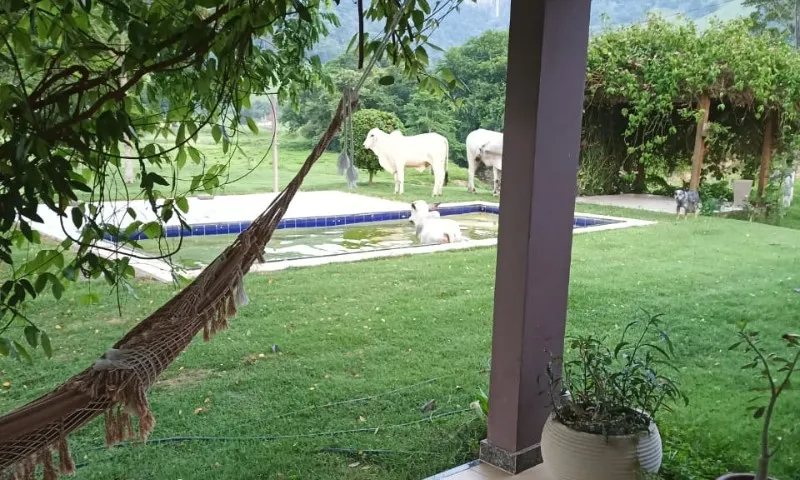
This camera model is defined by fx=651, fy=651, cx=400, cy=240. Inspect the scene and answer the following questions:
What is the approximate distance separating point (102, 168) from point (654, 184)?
3.15 metres

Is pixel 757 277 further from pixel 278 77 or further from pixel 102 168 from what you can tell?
pixel 102 168

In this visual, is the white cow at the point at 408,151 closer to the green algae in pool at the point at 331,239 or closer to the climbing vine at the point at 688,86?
the green algae in pool at the point at 331,239

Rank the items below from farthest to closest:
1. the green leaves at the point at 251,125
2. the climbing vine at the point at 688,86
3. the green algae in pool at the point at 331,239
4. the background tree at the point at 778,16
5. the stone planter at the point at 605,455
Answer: the green algae in pool at the point at 331,239, the climbing vine at the point at 688,86, the background tree at the point at 778,16, the stone planter at the point at 605,455, the green leaves at the point at 251,125

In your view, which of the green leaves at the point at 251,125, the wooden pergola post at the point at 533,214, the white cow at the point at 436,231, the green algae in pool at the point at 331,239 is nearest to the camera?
the green leaves at the point at 251,125

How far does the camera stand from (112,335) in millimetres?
2861

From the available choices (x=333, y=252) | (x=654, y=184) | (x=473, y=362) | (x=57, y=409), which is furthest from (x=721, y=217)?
(x=57, y=409)

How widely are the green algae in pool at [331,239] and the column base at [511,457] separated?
257 centimetres

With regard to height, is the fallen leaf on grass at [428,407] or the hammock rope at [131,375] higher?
the hammock rope at [131,375]

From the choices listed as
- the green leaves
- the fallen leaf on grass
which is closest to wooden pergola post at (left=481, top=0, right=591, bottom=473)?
the fallen leaf on grass

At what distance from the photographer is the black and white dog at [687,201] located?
3.34 m

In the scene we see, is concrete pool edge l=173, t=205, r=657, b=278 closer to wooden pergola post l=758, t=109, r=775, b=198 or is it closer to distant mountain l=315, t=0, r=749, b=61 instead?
wooden pergola post l=758, t=109, r=775, b=198

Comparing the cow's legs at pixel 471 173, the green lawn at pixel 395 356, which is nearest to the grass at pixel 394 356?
the green lawn at pixel 395 356

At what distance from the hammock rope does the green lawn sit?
2.95 ft

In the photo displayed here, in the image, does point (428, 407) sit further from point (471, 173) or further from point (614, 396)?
point (471, 173)
